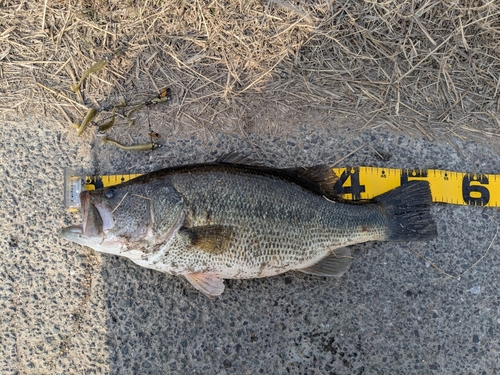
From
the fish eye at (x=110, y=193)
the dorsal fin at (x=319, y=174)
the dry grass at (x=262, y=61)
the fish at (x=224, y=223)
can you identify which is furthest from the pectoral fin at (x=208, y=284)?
the dry grass at (x=262, y=61)

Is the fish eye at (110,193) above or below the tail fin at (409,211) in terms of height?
above

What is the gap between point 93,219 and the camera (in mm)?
2857

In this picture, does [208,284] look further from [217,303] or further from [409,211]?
[409,211]

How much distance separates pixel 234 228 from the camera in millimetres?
2924

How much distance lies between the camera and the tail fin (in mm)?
3277

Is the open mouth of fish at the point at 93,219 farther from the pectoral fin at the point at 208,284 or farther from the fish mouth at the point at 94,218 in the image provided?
the pectoral fin at the point at 208,284

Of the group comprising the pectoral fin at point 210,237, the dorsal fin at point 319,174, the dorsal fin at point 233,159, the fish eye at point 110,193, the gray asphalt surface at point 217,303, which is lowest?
the gray asphalt surface at point 217,303

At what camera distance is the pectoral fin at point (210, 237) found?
2891mm

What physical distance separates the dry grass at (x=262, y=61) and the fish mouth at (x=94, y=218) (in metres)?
1.03

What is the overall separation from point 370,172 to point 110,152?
2.45 metres

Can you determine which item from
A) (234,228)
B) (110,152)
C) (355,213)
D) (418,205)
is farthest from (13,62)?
(418,205)

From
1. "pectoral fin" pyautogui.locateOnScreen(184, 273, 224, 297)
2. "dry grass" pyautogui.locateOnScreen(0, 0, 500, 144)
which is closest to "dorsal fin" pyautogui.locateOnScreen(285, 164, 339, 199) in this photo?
"dry grass" pyautogui.locateOnScreen(0, 0, 500, 144)

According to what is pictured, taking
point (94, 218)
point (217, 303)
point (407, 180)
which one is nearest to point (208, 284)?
point (217, 303)

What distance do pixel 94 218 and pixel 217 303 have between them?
1276 mm
